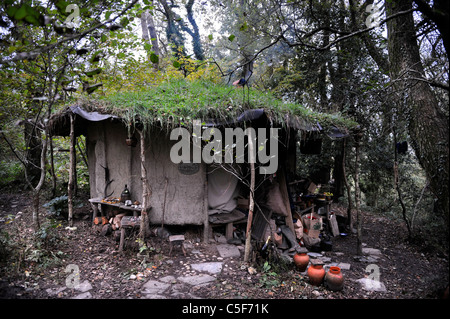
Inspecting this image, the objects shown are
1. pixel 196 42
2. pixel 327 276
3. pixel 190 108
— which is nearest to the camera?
pixel 327 276

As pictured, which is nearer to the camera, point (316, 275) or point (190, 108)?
point (316, 275)

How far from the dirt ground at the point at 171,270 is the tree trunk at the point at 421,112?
1.04 meters

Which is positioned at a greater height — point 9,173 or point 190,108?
point 190,108

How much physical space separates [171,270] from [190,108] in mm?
3056

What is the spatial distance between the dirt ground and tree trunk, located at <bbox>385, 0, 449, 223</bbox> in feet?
3.40

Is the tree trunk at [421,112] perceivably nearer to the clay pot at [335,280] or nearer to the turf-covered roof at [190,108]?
the clay pot at [335,280]

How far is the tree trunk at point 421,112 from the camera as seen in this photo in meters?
3.32

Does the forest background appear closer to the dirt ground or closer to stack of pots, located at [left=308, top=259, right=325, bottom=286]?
the dirt ground

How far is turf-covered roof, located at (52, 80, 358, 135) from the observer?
4773 millimetres

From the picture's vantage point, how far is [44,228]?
459 cm

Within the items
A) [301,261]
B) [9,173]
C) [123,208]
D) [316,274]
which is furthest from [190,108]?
[9,173]

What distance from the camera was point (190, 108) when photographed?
15.9 ft

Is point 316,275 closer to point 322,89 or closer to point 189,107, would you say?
point 189,107
